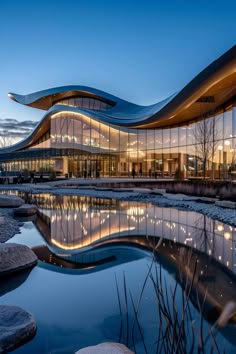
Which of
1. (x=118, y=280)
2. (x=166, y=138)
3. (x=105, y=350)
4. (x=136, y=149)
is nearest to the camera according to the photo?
(x=105, y=350)

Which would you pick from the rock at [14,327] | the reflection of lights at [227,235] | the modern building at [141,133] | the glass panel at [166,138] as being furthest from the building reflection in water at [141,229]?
the glass panel at [166,138]

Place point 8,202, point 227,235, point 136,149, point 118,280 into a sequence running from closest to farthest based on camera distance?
point 118,280 < point 227,235 < point 8,202 < point 136,149

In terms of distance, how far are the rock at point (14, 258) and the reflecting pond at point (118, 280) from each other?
30cm

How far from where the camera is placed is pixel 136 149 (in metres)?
46.7

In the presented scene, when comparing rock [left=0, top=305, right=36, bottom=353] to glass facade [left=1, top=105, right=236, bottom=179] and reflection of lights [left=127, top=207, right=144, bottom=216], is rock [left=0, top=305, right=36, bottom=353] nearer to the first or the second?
reflection of lights [left=127, top=207, right=144, bottom=216]

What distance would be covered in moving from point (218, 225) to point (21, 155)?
215 ft

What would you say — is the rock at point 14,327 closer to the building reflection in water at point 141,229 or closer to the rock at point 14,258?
the rock at point 14,258

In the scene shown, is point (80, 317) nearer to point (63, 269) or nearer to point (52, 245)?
point (63, 269)

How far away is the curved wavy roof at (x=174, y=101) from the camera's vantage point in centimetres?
2155

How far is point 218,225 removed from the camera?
10516 millimetres

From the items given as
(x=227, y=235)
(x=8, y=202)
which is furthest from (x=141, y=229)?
(x=8, y=202)

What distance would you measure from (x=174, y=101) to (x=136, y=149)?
17.7 meters

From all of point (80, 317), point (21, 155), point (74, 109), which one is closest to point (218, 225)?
point (80, 317)

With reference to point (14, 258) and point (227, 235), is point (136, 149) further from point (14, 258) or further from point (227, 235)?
point (14, 258)
